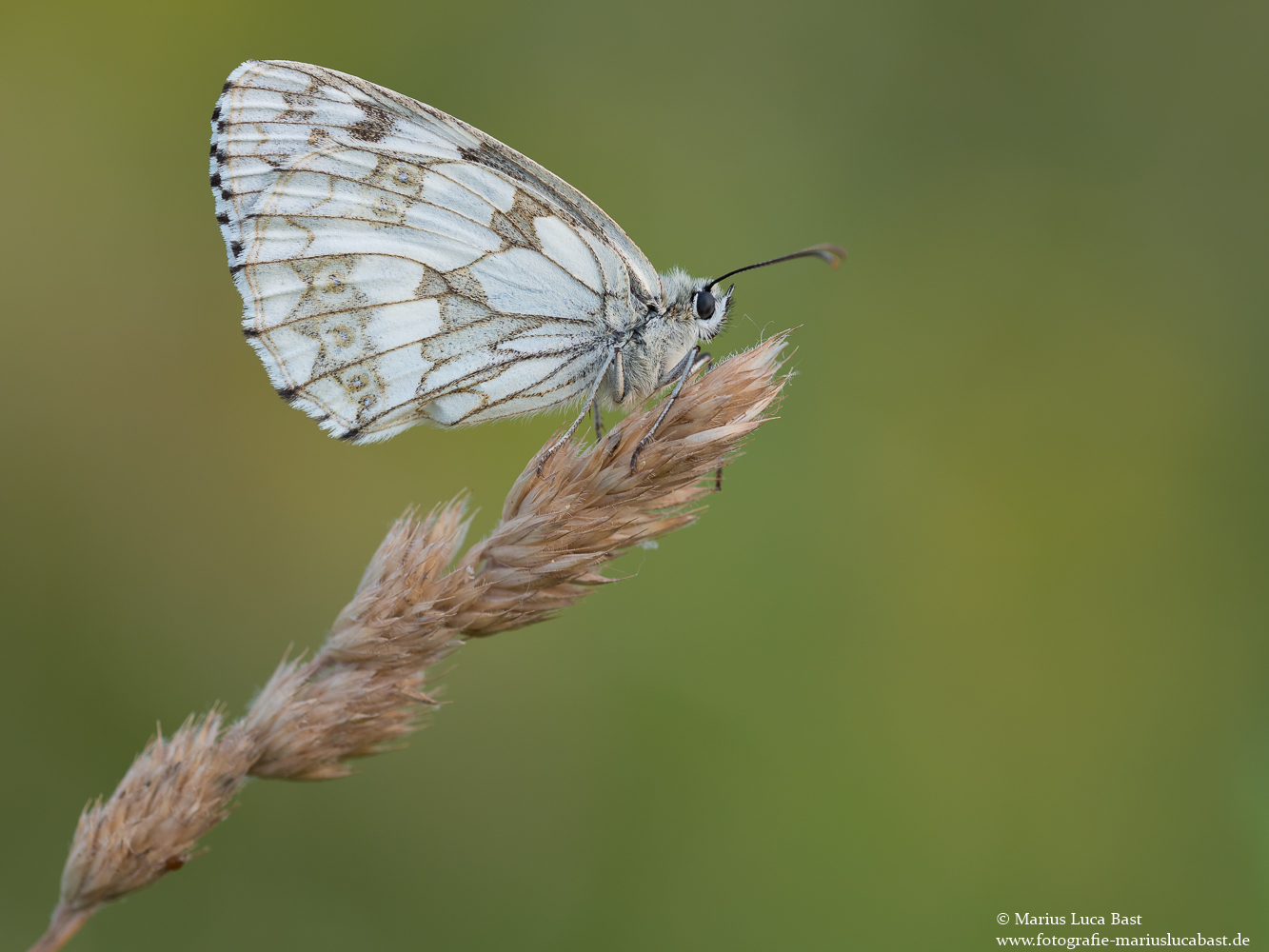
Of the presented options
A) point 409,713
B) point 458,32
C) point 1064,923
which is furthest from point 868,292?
point 409,713

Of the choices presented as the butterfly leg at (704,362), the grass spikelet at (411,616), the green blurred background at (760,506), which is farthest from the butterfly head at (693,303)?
the green blurred background at (760,506)

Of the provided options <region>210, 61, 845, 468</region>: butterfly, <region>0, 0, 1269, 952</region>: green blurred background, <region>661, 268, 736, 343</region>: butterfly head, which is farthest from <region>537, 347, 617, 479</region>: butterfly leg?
<region>0, 0, 1269, 952</region>: green blurred background

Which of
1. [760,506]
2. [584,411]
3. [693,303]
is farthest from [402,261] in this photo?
[760,506]

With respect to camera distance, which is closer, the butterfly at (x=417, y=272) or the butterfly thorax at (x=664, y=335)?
the butterfly at (x=417, y=272)

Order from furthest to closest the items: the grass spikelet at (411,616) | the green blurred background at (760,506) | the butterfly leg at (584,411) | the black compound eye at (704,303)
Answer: the green blurred background at (760,506), the black compound eye at (704,303), the butterfly leg at (584,411), the grass spikelet at (411,616)

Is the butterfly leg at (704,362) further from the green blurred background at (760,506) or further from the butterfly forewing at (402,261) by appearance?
the green blurred background at (760,506)

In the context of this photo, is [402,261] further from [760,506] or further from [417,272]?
[760,506]
